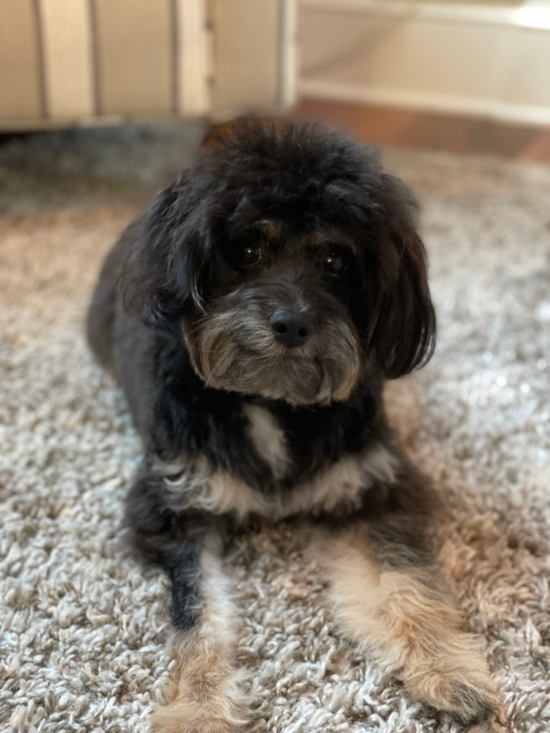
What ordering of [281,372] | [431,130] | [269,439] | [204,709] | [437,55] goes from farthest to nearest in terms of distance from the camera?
1. [437,55]
2. [431,130]
3. [269,439]
4. [281,372]
5. [204,709]

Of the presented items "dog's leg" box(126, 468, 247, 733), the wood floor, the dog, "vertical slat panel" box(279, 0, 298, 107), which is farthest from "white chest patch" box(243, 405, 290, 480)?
the wood floor

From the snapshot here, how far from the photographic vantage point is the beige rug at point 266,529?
1.07m

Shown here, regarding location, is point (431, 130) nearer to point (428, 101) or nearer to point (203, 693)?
point (428, 101)

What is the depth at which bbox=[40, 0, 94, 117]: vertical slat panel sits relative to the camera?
2.17 metres

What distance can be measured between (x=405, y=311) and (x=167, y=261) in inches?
15.4

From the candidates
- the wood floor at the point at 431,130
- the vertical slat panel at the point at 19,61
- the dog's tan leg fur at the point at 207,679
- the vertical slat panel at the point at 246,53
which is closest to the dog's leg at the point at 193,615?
the dog's tan leg fur at the point at 207,679

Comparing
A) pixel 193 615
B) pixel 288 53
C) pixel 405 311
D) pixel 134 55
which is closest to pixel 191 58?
pixel 134 55

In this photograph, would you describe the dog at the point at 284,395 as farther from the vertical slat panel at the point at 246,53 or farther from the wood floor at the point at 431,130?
the wood floor at the point at 431,130

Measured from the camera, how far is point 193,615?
1.15 meters

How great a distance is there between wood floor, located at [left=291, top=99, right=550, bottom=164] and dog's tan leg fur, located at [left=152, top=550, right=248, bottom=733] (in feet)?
8.64

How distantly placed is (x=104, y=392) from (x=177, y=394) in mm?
558

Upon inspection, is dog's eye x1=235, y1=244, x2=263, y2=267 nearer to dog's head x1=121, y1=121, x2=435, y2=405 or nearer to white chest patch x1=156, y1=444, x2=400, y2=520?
dog's head x1=121, y1=121, x2=435, y2=405

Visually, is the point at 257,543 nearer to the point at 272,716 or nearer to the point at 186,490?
the point at 186,490

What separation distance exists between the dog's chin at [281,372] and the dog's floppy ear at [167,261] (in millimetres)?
90
